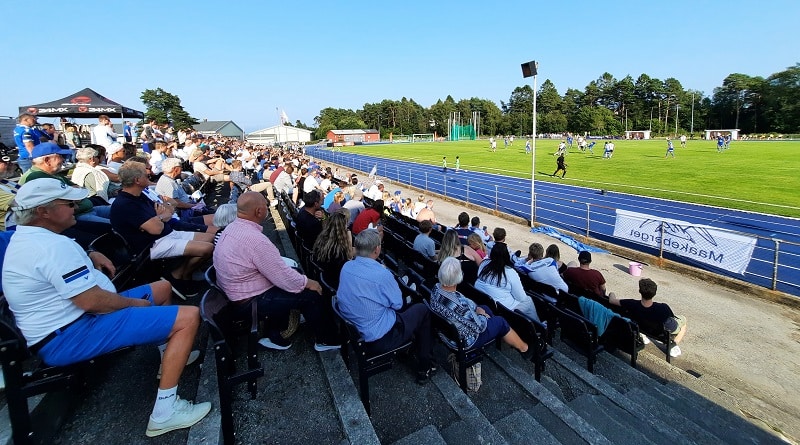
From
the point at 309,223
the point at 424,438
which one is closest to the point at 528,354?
the point at 424,438

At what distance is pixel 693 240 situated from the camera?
28.3 feet

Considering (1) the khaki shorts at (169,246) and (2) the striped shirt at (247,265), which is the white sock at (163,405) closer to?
(2) the striped shirt at (247,265)

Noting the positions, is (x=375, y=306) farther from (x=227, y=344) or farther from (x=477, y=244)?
(x=477, y=244)

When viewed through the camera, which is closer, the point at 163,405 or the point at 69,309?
the point at 69,309

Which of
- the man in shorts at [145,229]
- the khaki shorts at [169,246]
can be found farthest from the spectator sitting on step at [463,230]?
the khaki shorts at [169,246]

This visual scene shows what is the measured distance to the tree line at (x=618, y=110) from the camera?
251 feet

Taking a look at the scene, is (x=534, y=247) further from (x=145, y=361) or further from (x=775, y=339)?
(x=145, y=361)

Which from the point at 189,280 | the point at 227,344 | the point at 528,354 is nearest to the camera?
the point at 227,344

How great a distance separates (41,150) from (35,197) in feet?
9.92

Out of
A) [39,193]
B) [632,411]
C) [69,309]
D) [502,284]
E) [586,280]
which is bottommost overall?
[632,411]

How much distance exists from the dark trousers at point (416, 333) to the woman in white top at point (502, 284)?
114 cm

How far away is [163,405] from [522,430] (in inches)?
103

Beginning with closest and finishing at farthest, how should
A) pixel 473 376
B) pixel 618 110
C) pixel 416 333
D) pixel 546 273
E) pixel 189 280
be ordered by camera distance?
pixel 416 333, pixel 473 376, pixel 189 280, pixel 546 273, pixel 618 110

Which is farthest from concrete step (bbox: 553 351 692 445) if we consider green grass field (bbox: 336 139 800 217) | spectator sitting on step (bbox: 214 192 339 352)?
green grass field (bbox: 336 139 800 217)
